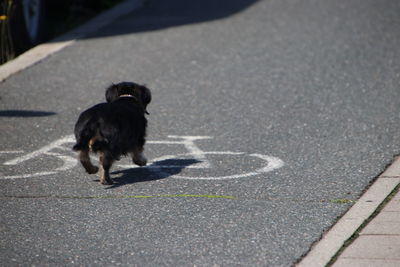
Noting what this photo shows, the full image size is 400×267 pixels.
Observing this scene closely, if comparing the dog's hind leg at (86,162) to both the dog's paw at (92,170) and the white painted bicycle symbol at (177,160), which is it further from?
the white painted bicycle symbol at (177,160)

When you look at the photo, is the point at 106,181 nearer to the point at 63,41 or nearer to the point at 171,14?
the point at 63,41

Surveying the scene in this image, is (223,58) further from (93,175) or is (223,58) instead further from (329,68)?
(93,175)

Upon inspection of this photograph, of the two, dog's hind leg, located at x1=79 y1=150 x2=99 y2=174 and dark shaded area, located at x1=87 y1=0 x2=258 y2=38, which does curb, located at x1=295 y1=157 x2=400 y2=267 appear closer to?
dog's hind leg, located at x1=79 y1=150 x2=99 y2=174

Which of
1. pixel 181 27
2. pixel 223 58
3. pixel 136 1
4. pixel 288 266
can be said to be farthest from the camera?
pixel 136 1

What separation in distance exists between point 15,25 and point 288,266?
750 centimetres

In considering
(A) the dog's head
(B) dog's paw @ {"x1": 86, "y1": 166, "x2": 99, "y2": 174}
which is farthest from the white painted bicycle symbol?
(A) the dog's head

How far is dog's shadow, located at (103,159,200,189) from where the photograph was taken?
672 cm

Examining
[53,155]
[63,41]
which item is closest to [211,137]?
[53,155]

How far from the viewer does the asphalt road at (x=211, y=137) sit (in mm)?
5425

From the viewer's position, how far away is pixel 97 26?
13.2 meters

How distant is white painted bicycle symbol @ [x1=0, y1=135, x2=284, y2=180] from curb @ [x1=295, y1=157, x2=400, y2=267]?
0.88m

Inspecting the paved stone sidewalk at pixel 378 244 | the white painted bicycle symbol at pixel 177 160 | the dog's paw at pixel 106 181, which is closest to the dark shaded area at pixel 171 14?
the white painted bicycle symbol at pixel 177 160

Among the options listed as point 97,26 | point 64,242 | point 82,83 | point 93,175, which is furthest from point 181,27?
point 64,242

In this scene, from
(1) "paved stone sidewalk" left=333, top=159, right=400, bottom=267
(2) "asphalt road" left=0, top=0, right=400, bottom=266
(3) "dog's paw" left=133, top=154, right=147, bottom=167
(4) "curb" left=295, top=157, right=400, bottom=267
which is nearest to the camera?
(1) "paved stone sidewalk" left=333, top=159, right=400, bottom=267
